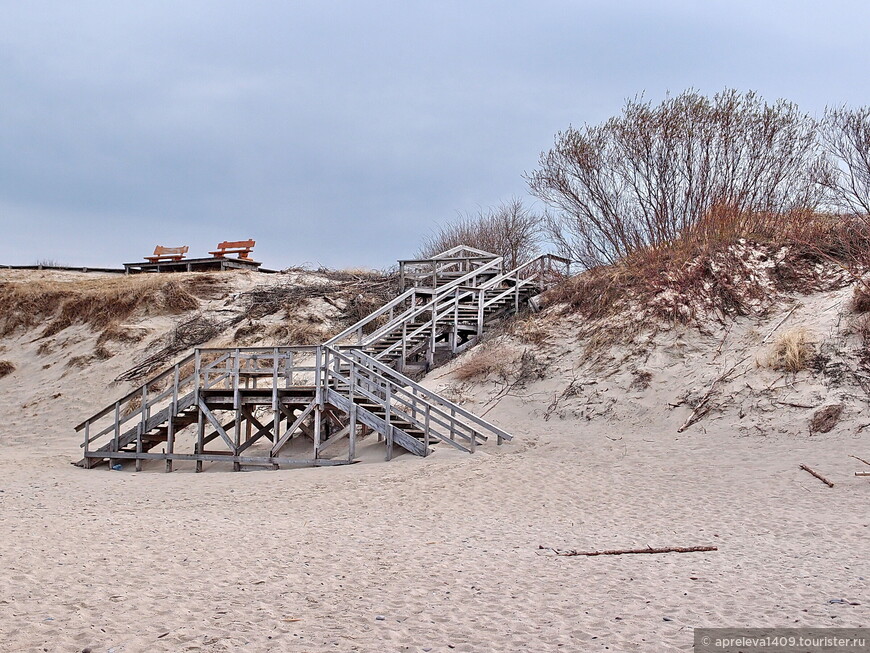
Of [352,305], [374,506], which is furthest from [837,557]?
[352,305]

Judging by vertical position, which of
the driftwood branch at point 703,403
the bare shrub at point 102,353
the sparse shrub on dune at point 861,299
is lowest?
the driftwood branch at point 703,403

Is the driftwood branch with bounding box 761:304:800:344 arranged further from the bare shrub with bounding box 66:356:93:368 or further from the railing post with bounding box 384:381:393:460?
the bare shrub with bounding box 66:356:93:368

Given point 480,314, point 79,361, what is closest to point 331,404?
point 480,314

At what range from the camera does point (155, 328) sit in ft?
93.2

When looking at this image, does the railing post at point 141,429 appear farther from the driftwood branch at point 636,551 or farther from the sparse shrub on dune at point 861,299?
the sparse shrub on dune at point 861,299

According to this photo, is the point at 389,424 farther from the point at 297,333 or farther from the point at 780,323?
the point at 297,333

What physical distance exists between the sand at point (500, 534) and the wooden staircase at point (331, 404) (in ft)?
2.16

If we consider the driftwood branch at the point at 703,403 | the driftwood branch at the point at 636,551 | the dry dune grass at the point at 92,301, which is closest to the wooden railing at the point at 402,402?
the driftwood branch at the point at 703,403

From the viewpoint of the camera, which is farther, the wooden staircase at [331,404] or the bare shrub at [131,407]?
the bare shrub at [131,407]

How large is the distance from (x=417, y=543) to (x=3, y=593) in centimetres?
411

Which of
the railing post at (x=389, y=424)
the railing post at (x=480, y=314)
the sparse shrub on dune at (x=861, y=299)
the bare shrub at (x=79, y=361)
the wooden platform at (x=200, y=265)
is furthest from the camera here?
the wooden platform at (x=200, y=265)

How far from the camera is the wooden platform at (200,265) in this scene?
3428cm

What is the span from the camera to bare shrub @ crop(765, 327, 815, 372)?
16.3m

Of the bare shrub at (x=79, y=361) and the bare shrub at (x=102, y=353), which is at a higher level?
the bare shrub at (x=102, y=353)
